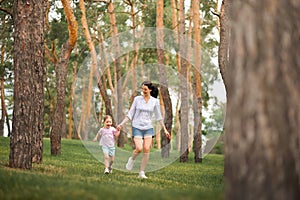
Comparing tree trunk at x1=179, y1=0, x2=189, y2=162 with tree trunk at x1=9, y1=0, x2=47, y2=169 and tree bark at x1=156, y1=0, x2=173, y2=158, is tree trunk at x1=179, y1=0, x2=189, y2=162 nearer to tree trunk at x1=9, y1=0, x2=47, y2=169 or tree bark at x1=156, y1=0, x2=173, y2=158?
tree bark at x1=156, y1=0, x2=173, y2=158

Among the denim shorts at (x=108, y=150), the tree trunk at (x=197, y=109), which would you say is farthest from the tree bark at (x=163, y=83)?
the denim shorts at (x=108, y=150)

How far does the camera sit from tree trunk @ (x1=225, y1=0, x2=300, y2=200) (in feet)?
15.3

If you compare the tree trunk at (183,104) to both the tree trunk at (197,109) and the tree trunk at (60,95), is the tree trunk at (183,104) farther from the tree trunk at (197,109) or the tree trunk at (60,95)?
the tree trunk at (60,95)

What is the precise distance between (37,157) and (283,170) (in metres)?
10.5

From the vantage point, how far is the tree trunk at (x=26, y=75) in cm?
1052

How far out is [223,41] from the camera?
1395 centimetres

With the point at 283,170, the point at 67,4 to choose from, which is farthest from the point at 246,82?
the point at 67,4

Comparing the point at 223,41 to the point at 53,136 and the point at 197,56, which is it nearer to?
the point at 53,136

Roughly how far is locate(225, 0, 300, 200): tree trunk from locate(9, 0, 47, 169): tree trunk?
6284 millimetres

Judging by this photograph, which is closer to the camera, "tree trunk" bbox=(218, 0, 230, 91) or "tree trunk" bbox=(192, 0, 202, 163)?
"tree trunk" bbox=(218, 0, 230, 91)

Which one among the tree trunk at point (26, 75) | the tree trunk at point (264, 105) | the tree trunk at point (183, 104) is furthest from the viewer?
the tree trunk at point (183, 104)

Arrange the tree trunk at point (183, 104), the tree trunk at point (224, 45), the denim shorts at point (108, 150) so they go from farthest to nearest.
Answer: the tree trunk at point (183, 104)
the tree trunk at point (224, 45)
the denim shorts at point (108, 150)

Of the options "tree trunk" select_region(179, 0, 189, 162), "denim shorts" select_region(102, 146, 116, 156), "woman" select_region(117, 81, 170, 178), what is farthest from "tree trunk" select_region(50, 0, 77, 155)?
"woman" select_region(117, 81, 170, 178)

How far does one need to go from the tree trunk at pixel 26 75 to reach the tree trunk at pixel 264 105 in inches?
247
